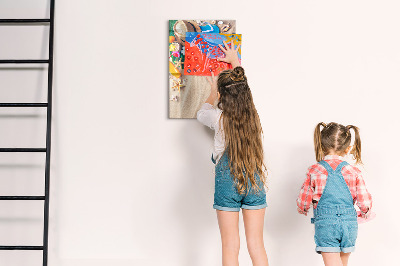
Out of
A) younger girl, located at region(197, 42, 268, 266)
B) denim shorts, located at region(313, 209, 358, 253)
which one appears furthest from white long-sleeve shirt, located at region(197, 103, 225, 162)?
denim shorts, located at region(313, 209, 358, 253)

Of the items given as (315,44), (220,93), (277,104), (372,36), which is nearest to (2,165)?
(220,93)

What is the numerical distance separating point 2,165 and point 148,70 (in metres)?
1.08

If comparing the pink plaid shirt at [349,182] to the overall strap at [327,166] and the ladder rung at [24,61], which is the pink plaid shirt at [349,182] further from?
the ladder rung at [24,61]

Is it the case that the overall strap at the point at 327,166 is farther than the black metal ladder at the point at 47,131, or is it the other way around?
the black metal ladder at the point at 47,131

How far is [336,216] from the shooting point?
Result: 2.59 meters

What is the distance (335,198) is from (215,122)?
76cm

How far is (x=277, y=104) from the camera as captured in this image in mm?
3131

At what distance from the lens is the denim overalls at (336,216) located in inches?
102

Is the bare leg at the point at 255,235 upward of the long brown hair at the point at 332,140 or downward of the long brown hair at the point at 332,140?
downward

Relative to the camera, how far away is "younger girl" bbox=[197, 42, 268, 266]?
2637mm

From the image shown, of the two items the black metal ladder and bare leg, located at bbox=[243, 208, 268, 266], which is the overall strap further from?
the black metal ladder

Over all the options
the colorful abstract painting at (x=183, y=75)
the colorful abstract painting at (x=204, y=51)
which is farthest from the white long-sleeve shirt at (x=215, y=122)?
the colorful abstract painting at (x=204, y=51)

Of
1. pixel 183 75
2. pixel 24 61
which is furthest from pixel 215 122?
pixel 24 61

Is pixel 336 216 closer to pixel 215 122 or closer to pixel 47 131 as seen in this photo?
pixel 215 122
